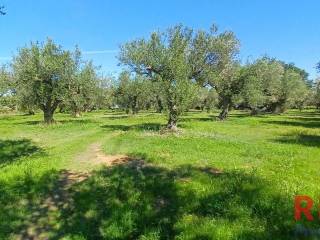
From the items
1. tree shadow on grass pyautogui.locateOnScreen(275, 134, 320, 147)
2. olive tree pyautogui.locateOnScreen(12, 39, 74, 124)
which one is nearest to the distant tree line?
olive tree pyautogui.locateOnScreen(12, 39, 74, 124)

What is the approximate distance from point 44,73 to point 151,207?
4009 cm

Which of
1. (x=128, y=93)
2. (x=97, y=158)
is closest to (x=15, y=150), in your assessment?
(x=97, y=158)

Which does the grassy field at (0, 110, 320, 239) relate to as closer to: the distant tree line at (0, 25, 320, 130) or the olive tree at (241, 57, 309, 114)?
the distant tree line at (0, 25, 320, 130)

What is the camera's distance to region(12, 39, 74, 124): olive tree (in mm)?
50219

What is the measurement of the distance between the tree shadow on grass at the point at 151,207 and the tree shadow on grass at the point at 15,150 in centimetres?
641

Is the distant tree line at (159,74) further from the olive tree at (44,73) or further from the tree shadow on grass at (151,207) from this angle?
the tree shadow on grass at (151,207)

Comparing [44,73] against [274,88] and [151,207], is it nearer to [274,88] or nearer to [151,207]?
[151,207]

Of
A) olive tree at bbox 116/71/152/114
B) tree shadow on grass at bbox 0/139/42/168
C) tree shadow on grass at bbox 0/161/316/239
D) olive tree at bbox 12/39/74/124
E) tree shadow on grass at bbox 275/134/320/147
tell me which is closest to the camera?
tree shadow on grass at bbox 0/161/316/239

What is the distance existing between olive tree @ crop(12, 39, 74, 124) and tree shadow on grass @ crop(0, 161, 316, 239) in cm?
3506

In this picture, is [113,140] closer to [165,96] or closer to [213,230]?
[165,96]

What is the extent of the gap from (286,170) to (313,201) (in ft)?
17.8

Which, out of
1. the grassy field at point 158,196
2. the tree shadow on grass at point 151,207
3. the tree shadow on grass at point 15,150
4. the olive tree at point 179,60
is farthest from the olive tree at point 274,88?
the tree shadow on grass at point 151,207

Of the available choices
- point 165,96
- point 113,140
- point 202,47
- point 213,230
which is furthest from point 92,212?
point 202,47

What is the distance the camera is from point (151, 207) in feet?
43.8
